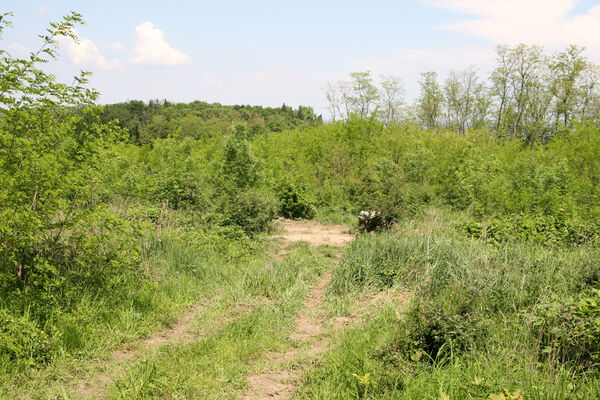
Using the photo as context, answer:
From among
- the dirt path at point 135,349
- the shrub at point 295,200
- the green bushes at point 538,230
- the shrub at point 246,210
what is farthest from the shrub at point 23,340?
the shrub at point 295,200

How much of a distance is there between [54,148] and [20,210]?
107cm

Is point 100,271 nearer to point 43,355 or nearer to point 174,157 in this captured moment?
point 43,355

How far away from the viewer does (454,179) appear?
55.5 ft

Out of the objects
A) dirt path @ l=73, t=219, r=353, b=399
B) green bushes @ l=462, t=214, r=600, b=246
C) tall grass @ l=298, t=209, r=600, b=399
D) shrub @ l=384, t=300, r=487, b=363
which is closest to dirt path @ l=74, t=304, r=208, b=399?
dirt path @ l=73, t=219, r=353, b=399

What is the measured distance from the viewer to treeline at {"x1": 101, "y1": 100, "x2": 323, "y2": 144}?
41375 millimetres

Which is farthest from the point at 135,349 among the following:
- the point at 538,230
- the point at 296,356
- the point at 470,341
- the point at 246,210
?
the point at 538,230

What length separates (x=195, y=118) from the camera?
44062mm

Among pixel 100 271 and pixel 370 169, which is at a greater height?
pixel 370 169

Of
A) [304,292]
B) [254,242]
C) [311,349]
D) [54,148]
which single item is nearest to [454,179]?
[254,242]

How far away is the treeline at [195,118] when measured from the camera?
4138 centimetres

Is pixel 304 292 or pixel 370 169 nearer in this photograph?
pixel 304 292

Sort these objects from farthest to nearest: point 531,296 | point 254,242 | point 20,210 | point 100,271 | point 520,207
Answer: point 520,207, point 254,242, point 100,271, point 531,296, point 20,210

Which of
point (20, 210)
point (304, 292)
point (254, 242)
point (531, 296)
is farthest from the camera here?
point (254, 242)

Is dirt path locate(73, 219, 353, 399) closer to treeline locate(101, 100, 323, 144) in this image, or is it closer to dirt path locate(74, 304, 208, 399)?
dirt path locate(74, 304, 208, 399)
